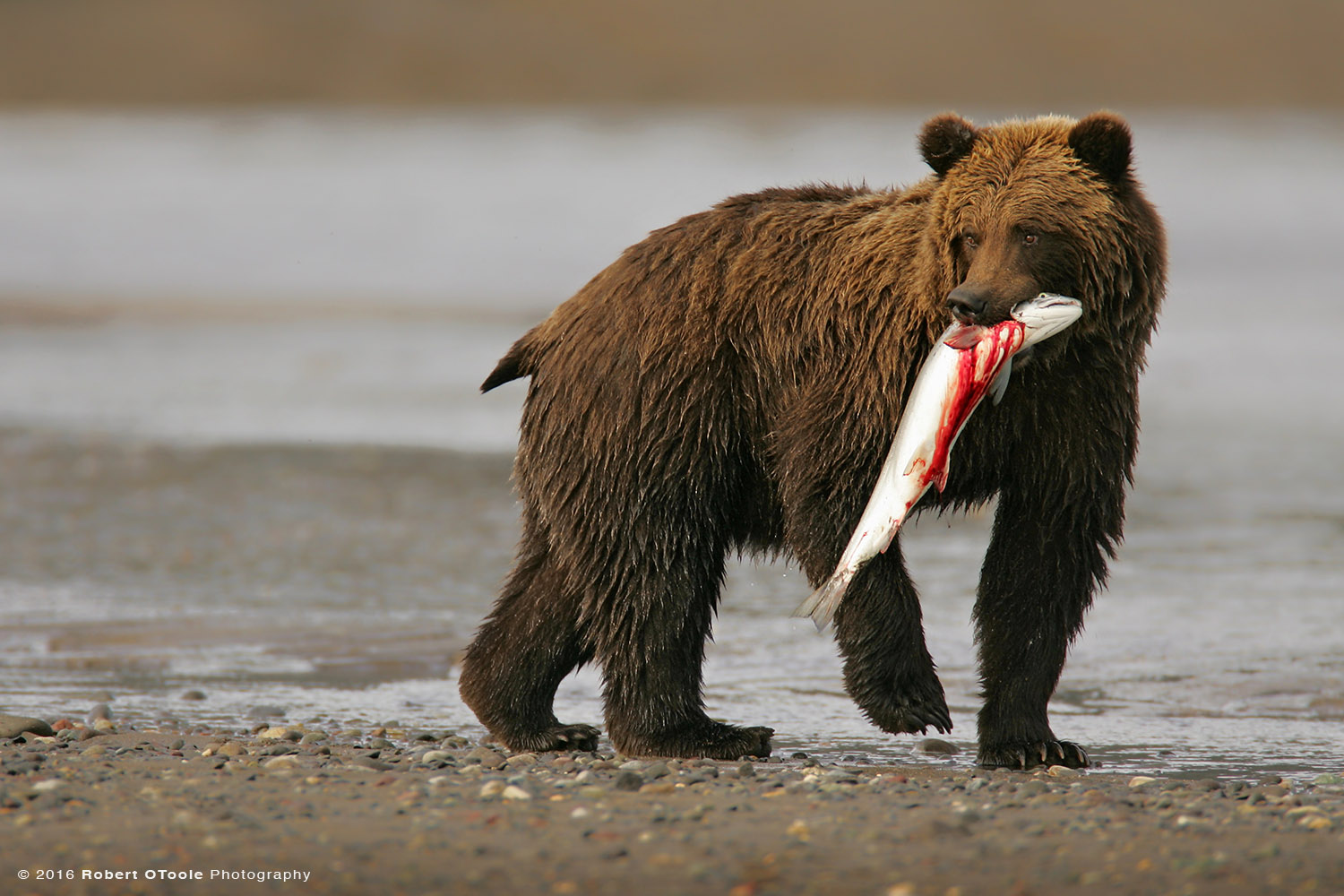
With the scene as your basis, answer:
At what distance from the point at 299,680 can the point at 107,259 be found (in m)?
19.8

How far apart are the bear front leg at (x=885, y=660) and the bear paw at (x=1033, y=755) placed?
287 millimetres

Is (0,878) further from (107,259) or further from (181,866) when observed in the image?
(107,259)

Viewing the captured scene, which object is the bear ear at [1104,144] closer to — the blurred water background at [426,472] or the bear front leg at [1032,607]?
the bear front leg at [1032,607]

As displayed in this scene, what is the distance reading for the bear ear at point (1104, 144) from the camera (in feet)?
17.4

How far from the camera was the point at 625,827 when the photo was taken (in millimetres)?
4441

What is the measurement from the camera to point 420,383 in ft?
52.1

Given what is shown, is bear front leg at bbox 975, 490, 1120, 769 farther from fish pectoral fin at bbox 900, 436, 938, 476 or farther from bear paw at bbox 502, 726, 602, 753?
bear paw at bbox 502, 726, 602, 753

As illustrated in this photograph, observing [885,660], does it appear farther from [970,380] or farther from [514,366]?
[514,366]

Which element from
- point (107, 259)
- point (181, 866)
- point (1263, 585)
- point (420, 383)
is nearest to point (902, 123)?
point (107, 259)

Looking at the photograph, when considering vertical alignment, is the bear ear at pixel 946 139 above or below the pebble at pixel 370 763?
above

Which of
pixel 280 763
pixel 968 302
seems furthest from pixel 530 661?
pixel 968 302

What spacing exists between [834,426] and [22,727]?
2.93 metres

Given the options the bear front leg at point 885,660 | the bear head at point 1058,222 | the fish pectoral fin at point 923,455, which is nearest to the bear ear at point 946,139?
the bear head at point 1058,222

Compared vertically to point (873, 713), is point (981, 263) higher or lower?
higher
